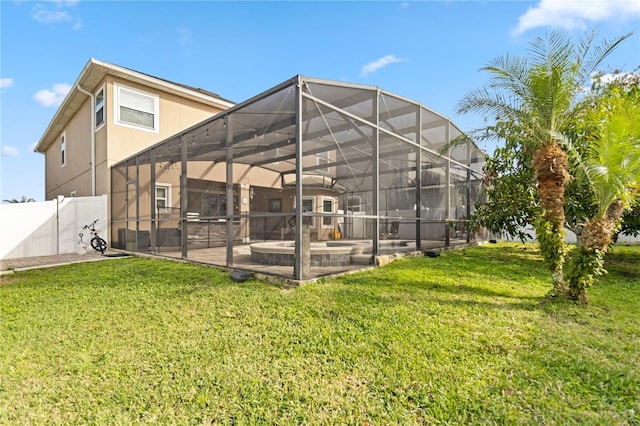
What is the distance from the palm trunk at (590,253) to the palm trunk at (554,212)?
0.63ft

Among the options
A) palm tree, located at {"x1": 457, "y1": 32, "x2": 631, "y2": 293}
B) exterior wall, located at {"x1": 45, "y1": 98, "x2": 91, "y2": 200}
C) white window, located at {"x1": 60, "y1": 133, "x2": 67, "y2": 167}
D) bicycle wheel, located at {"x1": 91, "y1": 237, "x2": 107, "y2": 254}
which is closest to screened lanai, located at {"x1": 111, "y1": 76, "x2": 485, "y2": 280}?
bicycle wheel, located at {"x1": 91, "y1": 237, "x2": 107, "y2": 254}

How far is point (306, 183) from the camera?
1175 cm

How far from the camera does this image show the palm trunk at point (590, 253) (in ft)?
13.5

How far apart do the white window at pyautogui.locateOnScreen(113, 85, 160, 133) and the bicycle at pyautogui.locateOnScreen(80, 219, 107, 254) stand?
145 inches

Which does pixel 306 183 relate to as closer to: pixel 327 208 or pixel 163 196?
pixel 327 208

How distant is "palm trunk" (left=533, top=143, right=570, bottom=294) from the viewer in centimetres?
451

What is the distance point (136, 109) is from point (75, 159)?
5.04 m

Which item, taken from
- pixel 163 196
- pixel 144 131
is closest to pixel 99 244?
pixel 163 196

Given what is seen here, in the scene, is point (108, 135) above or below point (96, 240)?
above

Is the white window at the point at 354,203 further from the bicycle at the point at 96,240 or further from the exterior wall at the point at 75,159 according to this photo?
the exterior wall at the point at 75,159

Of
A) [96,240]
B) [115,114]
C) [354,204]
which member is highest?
[115,114]

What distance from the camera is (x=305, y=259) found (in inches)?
199

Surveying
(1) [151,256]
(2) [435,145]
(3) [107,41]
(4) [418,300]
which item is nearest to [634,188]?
(4) [418,300]

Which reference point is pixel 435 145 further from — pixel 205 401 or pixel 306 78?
pixel 205 401
